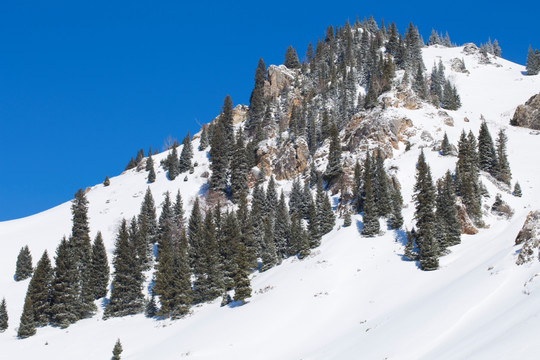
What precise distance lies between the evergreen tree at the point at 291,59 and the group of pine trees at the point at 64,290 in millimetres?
112185

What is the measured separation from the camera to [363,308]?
4038 cm

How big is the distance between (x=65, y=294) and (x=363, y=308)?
41540 millimetres

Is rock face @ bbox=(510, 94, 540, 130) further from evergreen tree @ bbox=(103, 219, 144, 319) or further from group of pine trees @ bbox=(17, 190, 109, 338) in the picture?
group of pine trees @ bbox=(17, 190, 109, 338)

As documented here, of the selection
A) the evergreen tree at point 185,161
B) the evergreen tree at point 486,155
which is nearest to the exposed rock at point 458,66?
the evergreen tree at point 486,155

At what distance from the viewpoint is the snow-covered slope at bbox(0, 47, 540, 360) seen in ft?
75.9

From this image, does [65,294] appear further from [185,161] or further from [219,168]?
[185,161]

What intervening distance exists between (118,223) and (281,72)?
79786mm

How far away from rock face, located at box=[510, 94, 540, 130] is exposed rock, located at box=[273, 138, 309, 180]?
5166cm

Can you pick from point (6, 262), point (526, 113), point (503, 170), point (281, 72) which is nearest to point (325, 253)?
point (503, 170)

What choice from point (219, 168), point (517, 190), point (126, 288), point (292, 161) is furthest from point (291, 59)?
point (126, 288)

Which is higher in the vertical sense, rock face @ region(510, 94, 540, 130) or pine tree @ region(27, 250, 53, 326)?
rock face @ region(510, 94, 540, 130)

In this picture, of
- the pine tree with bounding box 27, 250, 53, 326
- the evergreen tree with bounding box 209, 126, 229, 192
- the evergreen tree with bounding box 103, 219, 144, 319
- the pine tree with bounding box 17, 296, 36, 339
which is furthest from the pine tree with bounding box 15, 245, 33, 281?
the evergreen tree with bounding box 209, 126, 229, 192

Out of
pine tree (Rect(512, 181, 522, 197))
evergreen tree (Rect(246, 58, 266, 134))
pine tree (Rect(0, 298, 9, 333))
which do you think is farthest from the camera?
evergreen tree (Rect(246, 58, 266, 134))

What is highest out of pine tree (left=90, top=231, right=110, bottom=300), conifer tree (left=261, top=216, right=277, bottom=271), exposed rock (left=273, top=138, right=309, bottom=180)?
exposed rock (left=273, top=138, right=309, bottom=180)
